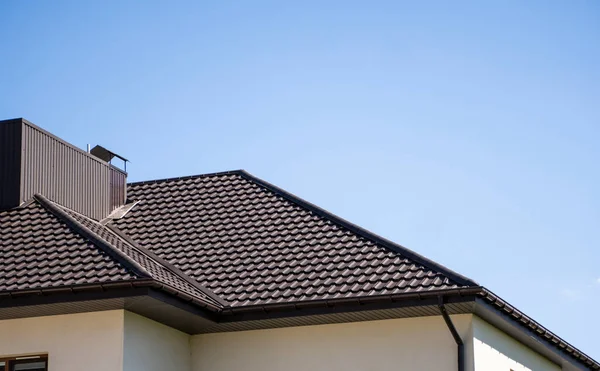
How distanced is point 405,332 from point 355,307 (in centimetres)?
105

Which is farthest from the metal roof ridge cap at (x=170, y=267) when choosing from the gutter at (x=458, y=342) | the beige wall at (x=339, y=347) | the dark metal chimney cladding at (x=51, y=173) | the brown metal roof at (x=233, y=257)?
the gutter at (x=458, y=342)

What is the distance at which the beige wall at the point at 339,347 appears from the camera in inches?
584

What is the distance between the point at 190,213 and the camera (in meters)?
18.6

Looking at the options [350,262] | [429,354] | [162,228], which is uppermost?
[162,228]

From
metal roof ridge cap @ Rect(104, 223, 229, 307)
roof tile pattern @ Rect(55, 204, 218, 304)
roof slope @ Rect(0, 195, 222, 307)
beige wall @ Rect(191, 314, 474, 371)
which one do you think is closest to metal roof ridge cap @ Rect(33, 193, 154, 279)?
roof slope @ Rect(0, 195, 222, 307)

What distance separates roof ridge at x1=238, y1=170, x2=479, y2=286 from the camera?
14703 mm

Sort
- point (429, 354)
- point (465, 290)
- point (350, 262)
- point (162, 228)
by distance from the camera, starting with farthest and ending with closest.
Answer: point (162, 228) < point (350, 262) < point (429, 354) < point (465, 290)

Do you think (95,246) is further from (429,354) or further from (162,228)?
(429,354)

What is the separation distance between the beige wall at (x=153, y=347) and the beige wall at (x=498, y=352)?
4562mm

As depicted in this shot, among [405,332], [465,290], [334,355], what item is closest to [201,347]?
[334,355]

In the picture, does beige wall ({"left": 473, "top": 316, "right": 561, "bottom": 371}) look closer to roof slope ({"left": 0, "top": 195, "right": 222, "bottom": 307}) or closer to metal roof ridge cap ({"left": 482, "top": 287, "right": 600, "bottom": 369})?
metal roof ridge cap ({"left": 482, "top": 287, "right": 600, "bottom": 369})

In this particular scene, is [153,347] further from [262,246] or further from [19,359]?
[262,246]

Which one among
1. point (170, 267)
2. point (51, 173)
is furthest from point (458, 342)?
point (51, 173)

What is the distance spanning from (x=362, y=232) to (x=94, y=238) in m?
4.55
